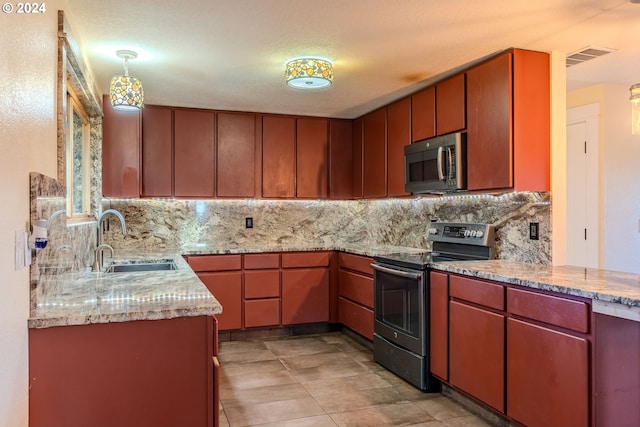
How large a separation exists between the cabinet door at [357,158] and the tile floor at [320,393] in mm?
1675

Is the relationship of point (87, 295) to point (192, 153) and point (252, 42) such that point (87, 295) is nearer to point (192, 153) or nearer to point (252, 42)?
point (252, 42)

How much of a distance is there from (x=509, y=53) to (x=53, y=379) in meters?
2.89

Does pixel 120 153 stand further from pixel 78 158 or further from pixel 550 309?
pixel 550 309

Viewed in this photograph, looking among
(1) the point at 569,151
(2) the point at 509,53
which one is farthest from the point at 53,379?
(1) the point at 569,151

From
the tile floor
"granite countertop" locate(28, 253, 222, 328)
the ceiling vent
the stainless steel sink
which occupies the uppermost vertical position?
the ceiling vent

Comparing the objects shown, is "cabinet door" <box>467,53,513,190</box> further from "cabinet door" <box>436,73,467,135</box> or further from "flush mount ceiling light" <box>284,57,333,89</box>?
"flush mount ceiling light" <box>284,57,333,89</box>

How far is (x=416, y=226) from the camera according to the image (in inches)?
170

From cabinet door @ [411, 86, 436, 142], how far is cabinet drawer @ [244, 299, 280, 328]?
2026 millimetres

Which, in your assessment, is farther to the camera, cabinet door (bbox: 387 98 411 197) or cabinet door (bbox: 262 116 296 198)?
cabinet door (bbox: 262 116 296 198)

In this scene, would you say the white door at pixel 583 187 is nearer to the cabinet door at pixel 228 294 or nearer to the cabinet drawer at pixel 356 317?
the cabinet drawer at pixel 356 317

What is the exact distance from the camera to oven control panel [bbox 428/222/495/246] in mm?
3252

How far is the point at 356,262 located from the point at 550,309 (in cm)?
216

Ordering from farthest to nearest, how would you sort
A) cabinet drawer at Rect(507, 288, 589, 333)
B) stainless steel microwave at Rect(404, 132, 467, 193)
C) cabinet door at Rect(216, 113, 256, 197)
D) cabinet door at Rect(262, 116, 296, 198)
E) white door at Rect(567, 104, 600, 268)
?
1. cabinet door at Rect(262, 116, 296, 198)
2. cabinet door at Rect(216, 113, 256, 197)
3. white door at Rect(567, 104, 600, 268)
4. stainless steel microwave at Rect(404, 132, 467, 193)
5. cabinet drawer at Rect(507, 288, 589, 333)

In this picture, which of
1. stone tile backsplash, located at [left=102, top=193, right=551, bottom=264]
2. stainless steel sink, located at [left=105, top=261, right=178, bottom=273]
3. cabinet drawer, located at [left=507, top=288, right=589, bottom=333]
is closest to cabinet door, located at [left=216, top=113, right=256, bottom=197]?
stone tile backsplash, located at [left=102, top=193, right=551, bottom=264]
